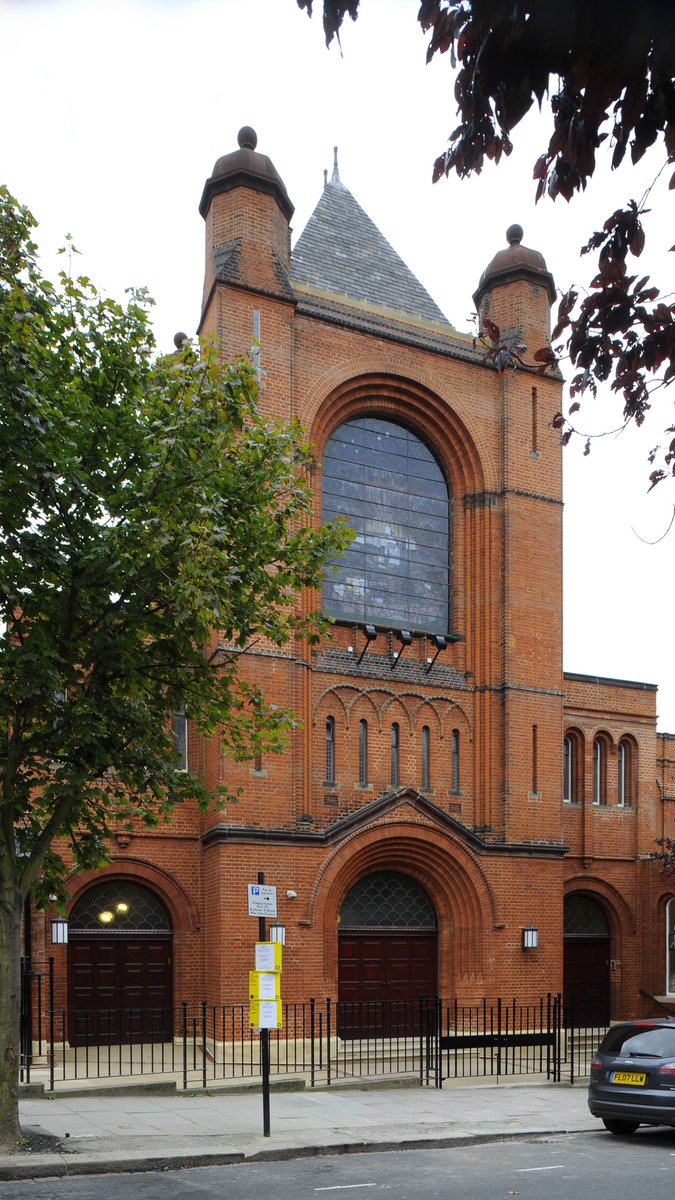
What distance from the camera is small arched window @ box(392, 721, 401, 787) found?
75.0 feet

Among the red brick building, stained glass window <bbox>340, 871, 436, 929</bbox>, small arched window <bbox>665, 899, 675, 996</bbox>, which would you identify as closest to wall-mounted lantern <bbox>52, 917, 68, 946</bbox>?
the red brick building

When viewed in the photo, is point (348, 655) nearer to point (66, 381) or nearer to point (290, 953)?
point (290, 953)

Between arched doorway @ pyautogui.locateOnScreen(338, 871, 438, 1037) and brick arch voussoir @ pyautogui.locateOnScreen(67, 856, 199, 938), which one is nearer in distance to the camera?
brick arch voussoir @ pyautogui.locateOnScreen(67, 856, 199, 938)

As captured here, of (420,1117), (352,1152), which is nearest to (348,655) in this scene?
(420,1117)

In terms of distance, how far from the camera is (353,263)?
27.7 m

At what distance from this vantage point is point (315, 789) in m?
22.1

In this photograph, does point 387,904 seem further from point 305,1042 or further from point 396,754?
point 305,1042

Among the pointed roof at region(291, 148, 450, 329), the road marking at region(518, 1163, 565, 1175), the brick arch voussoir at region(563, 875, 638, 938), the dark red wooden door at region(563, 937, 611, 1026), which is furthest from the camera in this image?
the pointed roof at region(291, 148, 450, 329)

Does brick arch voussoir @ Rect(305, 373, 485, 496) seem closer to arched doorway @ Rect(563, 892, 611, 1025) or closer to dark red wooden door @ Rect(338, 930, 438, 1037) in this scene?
dark red wooden door @ Rect(338, 930, 438, 1037)

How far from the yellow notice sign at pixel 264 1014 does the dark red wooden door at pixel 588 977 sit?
13820mm

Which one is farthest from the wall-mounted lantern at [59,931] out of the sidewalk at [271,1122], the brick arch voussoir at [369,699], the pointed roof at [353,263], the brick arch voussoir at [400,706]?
the pointed roof at [353,263]

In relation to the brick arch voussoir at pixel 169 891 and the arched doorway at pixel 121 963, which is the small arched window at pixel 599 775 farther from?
the arched doorway at pixel 121 963

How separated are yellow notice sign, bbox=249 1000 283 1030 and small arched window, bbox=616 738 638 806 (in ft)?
50.2

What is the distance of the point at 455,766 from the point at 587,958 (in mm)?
6054
